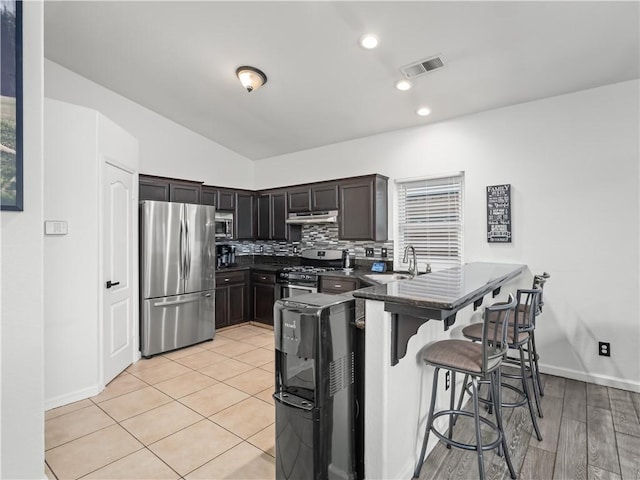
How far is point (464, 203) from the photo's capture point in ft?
13.2

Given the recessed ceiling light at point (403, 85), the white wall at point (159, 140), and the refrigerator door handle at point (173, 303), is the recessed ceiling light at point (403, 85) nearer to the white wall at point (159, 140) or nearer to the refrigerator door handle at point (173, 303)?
the white wall at point (159, 140)

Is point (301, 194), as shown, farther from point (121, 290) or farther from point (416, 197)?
point (121, 290)

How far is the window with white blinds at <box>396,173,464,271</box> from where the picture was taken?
4.18 metres

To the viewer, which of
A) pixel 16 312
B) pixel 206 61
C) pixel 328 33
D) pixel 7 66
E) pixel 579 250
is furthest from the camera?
pixel 206 61

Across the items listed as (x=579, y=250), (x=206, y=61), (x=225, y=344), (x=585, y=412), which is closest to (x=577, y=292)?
(x=579, y=250)

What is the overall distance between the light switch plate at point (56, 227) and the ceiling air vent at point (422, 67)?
3320 mm

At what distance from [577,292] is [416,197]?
6.64 ft

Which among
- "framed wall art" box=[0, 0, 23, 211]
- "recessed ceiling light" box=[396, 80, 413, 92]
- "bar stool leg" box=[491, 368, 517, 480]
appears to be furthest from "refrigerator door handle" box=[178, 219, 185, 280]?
"bar stool leg" box=[491, 368, 517, 480]

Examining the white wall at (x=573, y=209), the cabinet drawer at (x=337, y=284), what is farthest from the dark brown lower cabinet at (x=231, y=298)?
the white wall at (x=573, y=209)

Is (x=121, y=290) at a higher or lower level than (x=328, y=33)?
lower

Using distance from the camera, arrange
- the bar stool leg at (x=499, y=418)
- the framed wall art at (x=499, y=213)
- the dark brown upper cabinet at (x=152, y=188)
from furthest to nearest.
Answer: the dark brown upper cabinet at (x=152, y=188), the framed wall art at (x=499, y=213), the bar stool leg at (x=499, y=418)

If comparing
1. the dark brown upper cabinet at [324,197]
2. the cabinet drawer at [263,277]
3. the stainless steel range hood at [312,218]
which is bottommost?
the cabinet drawer at [263,277]

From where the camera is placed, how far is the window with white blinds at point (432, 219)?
418cm

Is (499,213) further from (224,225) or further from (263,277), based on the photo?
(224,225)
